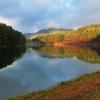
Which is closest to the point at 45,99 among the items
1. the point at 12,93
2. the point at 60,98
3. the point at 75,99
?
the point at 60,98

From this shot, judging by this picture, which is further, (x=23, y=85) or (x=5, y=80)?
(x=5, y=80)

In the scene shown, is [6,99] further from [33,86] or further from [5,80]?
[5,80]

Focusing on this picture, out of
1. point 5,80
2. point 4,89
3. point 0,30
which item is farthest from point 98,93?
point 0,30

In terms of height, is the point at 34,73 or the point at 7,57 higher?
the point at 7,57

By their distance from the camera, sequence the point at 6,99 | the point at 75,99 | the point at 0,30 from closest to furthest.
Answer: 1. the point at 75,99
2. the point at 6,99
3. the point at 0,30

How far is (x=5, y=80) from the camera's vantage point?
146 feet

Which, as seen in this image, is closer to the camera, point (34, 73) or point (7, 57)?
point (34, 73)

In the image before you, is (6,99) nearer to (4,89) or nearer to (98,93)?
(4,89)

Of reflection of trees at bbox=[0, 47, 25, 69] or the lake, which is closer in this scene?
the lake

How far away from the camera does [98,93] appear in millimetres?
22703

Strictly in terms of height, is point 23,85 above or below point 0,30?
below

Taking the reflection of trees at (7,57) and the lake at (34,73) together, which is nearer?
the lake at (34,73)

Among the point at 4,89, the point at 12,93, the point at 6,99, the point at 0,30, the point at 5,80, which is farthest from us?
the point at 0,30

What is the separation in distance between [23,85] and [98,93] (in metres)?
18.5
